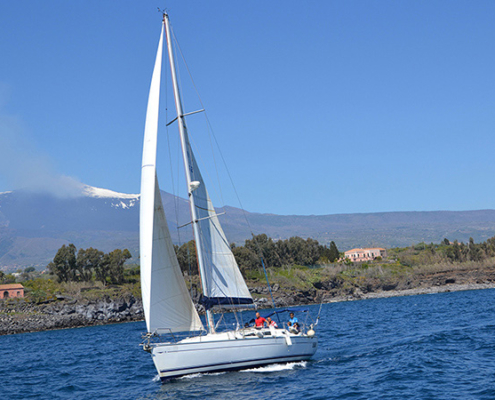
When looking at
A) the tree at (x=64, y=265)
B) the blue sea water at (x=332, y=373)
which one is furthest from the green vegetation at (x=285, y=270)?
the blue sea water at (x=332, y=373)

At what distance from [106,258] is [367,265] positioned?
62.8 m

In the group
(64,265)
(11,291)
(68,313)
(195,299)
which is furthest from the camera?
(64,265)

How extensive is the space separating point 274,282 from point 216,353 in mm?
89312

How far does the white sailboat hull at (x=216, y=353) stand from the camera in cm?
2367

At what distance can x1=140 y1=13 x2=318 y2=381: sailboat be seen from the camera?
23.8 meters

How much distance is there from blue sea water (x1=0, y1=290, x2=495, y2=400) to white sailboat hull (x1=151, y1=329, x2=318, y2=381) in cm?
50

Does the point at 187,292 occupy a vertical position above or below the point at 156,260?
below

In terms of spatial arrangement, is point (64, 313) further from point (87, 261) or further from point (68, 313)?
point (87, 261)

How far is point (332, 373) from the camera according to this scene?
80.8ft

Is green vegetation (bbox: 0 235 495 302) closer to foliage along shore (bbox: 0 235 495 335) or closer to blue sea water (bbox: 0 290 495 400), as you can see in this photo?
foliage along shore (bbox: 0 235 495 335)

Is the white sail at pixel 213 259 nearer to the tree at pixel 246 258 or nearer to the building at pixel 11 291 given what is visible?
the building at pixel 11 291

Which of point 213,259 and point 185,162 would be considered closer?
point 185,162

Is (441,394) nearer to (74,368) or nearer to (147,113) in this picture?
(147,113)

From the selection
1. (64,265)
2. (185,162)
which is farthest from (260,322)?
(64,265)
